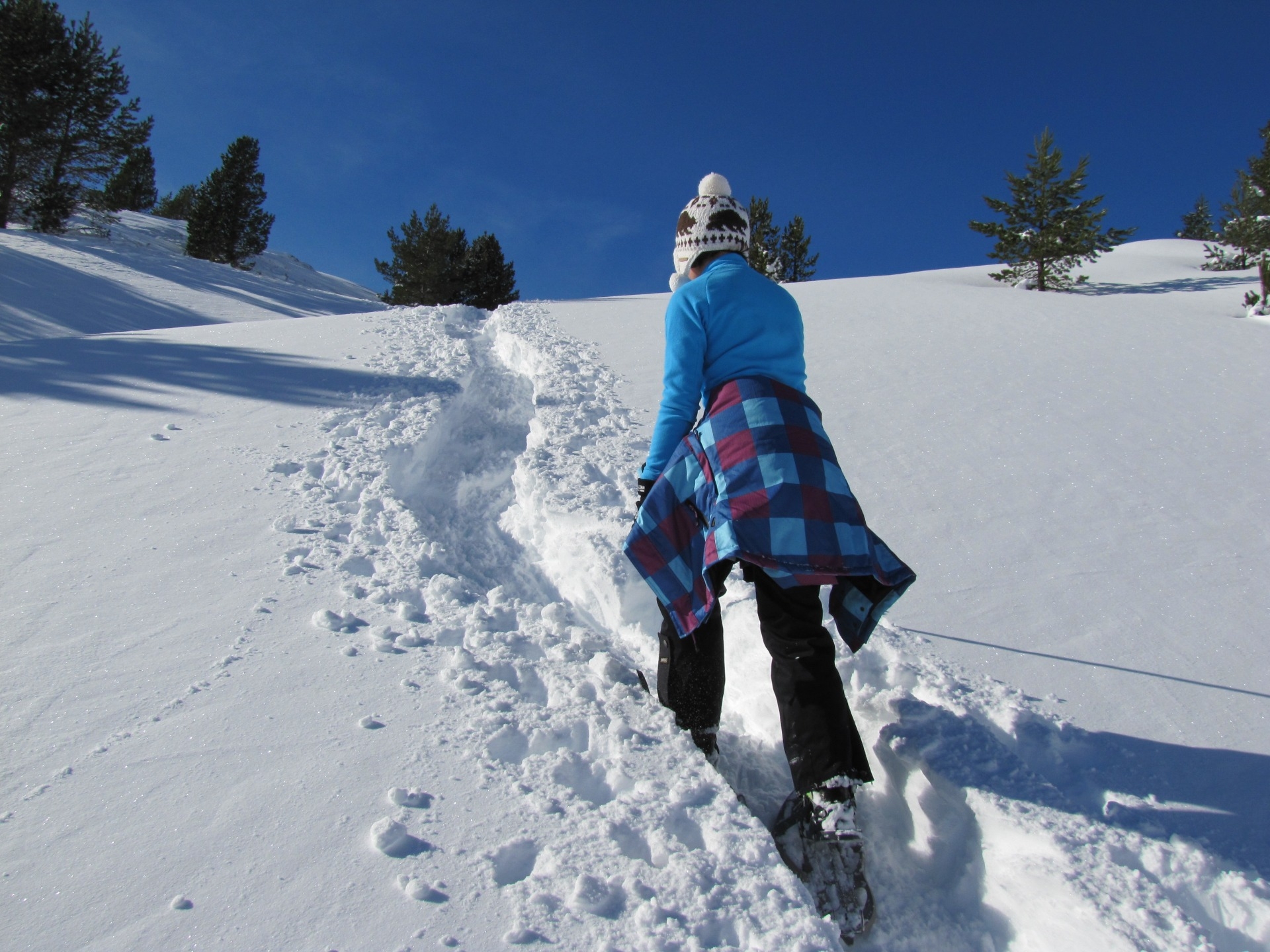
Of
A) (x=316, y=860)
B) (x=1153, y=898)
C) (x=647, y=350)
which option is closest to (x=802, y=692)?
(x=1153, y=898)

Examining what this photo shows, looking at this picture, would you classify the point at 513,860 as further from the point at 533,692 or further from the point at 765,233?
the point at 765,233

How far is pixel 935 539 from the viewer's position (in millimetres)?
3381

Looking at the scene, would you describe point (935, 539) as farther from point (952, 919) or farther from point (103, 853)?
point (103, 853)

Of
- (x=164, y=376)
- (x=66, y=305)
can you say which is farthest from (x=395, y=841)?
(x=66, y=305)

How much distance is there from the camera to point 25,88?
1800 centimetres

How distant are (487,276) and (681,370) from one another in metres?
27.0

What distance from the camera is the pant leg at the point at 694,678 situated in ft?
6.31

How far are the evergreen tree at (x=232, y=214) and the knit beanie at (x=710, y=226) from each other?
1103 inches

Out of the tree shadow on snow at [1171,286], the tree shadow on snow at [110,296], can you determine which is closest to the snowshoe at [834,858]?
the tree shadow on snow at [110,296]

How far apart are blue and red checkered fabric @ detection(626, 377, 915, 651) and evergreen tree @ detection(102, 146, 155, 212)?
34.1 m

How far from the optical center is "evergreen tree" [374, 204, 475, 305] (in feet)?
82.3

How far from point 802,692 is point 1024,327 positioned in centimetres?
838

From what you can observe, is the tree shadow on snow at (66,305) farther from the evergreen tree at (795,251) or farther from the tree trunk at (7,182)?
the evergreen tree at (795,251)

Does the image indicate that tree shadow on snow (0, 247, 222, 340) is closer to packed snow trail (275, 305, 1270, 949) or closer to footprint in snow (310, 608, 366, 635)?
footprint in snow (310, 608, 366, 635)
